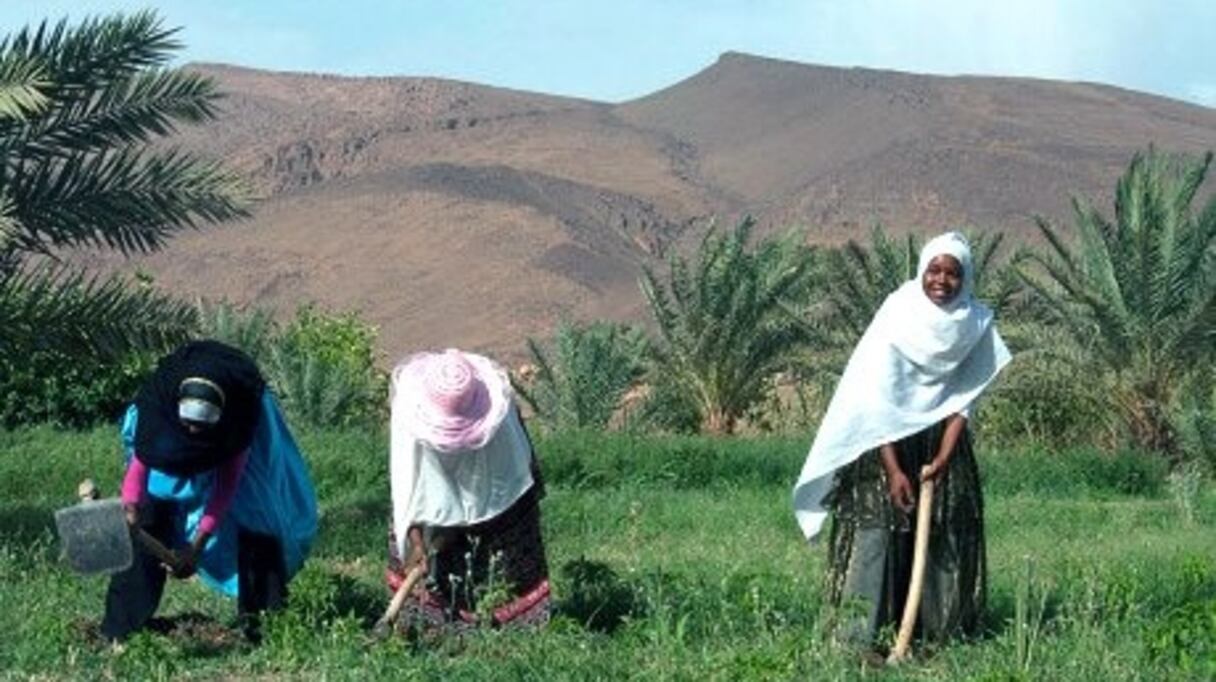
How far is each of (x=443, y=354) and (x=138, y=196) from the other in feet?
14.9

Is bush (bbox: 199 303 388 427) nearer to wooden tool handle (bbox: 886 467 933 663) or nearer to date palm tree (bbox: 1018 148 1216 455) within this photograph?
date palm tree (bbox: 1018 148 1216 455)

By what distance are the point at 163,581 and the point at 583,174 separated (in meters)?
71.5

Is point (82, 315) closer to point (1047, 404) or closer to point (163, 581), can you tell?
point (163, 581)

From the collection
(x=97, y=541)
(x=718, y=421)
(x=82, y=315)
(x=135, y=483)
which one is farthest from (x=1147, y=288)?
(x=97, y=541)

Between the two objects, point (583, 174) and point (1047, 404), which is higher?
point (583, 174)

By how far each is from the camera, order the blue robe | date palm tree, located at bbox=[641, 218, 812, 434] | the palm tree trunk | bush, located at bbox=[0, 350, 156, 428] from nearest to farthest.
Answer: the blue robe → bush, located at bbox=[0, 350, 156, 428] → date palm tree, located at bbox=[641, 218, 812, 434] → the palm tree trunk

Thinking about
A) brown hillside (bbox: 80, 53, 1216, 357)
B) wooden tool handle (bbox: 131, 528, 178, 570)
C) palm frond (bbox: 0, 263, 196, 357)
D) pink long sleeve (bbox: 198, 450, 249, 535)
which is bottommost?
wooden tool handle (bbox: 131, 528, 178, 570)

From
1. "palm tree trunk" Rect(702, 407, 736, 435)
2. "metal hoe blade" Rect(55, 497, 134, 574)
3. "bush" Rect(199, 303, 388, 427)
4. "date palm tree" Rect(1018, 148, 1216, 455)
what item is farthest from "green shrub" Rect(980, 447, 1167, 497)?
"metal hoe blade" Rect(55, 497, 134, 574)

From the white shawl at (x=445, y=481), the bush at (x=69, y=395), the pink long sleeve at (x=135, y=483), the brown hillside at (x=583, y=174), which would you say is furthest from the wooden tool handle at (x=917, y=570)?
the brown hillside at (x=583, y=174)

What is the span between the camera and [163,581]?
8789mm

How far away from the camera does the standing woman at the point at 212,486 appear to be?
852 cm

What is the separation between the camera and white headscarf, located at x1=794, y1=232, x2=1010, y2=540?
8547 mm

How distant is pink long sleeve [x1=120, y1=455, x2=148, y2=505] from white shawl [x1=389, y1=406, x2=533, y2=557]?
100cm

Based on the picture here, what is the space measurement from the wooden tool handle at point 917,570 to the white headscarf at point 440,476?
65.9 inches
